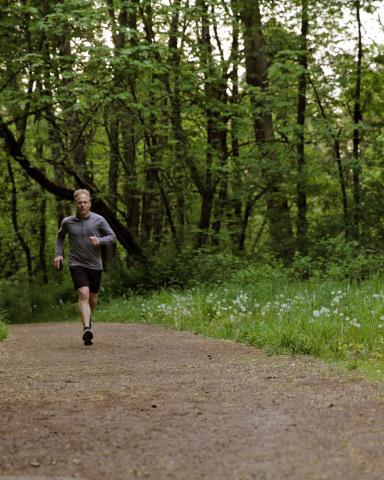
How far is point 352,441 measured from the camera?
12.2 feet

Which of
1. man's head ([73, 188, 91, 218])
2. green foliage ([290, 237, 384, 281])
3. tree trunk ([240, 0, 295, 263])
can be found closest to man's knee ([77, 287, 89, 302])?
man's head ([73, 188, 91, 218])

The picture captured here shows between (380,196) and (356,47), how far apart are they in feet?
17.0

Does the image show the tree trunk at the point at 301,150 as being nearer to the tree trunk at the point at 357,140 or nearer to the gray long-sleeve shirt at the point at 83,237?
the tree trunk at the point at 357,140

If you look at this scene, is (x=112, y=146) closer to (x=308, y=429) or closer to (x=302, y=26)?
(x=302, y=26)

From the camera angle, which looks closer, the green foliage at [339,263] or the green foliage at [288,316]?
the green foliage at [288,316]

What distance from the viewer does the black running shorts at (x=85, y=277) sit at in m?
9.48

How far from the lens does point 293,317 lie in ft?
28.6

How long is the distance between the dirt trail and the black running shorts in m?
2.09

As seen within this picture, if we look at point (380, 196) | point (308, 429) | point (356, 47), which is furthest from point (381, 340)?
point (356, 47)

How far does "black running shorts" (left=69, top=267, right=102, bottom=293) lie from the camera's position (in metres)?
9.48

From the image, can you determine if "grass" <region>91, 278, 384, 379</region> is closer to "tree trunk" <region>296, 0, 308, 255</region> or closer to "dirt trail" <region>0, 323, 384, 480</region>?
"dirt trail" <region>0, 323, 384, 480</region>

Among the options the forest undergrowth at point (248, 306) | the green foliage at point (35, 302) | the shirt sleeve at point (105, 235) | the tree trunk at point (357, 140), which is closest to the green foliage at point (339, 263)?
the forest undergrowth at point (248, 306)

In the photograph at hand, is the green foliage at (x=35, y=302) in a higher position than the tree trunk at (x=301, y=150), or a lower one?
lower

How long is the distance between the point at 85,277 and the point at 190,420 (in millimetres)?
5404
